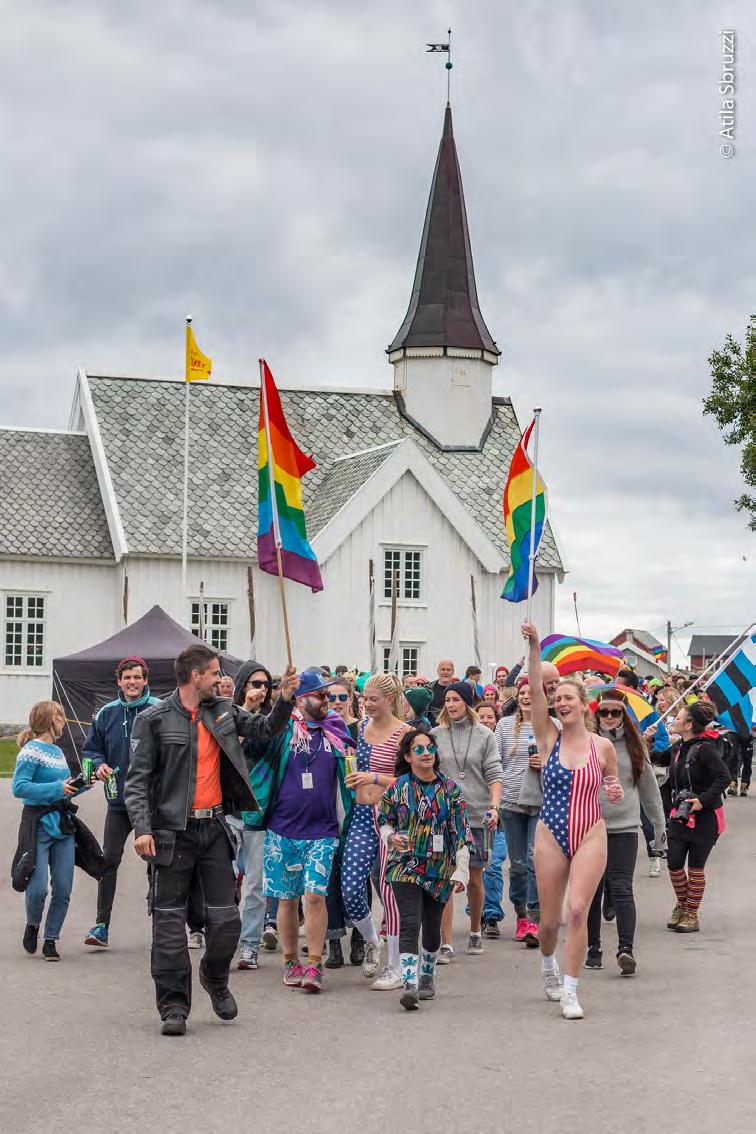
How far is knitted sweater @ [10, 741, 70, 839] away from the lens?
38.0ft

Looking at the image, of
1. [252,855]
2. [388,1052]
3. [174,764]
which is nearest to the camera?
[388,1052]

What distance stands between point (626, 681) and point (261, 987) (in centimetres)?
1055

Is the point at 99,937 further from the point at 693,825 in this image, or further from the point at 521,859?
the point at 693,825

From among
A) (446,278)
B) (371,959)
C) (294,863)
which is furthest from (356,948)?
(446,278)

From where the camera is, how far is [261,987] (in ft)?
33.9

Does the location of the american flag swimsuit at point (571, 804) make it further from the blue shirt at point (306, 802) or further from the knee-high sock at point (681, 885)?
the knee-high sock at point (681, 885)

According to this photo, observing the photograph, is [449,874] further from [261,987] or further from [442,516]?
[442,516]

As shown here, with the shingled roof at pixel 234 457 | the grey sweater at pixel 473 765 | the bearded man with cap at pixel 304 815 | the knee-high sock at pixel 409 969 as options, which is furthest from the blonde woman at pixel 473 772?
the shingled roof at pixel 234 457

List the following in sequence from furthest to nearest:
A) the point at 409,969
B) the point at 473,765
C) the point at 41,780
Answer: the point at 473,765
the point at 41,780
the point at 409,969

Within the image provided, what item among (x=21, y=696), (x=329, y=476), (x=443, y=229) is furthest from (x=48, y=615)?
(x=443, y=229)

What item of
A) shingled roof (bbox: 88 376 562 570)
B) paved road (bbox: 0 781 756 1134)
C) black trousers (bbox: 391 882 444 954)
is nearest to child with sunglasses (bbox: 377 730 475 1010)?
black trousers (bbox: 391 882 444 954)

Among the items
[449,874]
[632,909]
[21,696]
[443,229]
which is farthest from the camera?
[443,229]

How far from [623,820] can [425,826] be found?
1.80 m

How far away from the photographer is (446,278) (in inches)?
2079
